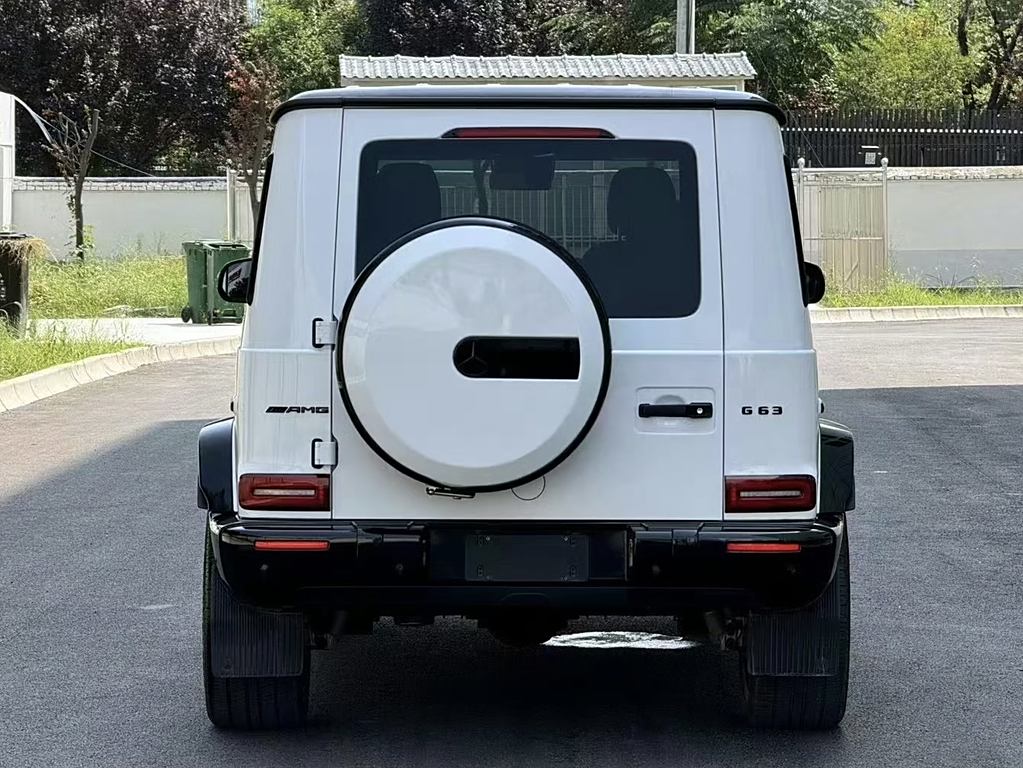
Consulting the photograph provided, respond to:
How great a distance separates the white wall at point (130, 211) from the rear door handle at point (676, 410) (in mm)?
30668

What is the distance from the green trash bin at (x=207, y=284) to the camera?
80.5 ft

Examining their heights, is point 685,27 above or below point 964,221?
above

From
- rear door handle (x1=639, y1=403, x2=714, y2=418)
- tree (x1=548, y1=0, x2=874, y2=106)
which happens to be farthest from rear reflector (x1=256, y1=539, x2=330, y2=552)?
tree (x1=548, y1=0, x2=874, y2=106)

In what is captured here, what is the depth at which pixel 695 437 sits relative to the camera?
5.05 metres

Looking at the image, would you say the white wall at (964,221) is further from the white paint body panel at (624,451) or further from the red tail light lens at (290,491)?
the red tail light lens at (290,491)

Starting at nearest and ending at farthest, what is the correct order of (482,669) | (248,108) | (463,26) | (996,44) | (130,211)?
1. (482,669)
2. (130,211)
3. (248,108)
4. (463,26)
5. (996,44)

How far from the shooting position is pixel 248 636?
213 inches

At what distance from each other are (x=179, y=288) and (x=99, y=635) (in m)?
21.0

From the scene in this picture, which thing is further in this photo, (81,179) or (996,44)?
(996,44)

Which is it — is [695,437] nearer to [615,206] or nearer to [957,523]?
[615,206]

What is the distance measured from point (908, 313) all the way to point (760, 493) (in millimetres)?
23609

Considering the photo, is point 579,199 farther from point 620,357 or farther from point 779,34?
point 779,34

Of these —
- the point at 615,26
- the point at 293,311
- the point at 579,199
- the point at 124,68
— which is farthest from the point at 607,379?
the point at 615,26

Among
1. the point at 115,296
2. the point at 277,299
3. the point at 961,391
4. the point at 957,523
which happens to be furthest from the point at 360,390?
the point at 115,296
